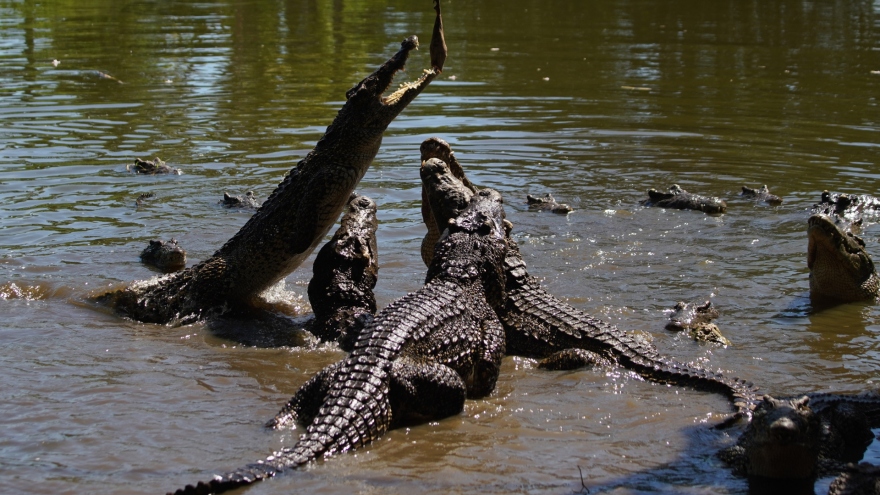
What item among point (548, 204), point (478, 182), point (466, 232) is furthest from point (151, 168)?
point (466, 232)

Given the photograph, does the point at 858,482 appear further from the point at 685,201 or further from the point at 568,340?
the point at 685,201

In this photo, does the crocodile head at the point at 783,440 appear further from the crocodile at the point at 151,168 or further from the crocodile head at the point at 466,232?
the crocodile at the point at 151,168

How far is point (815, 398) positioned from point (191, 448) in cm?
318

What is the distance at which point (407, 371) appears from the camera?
492 centimetres

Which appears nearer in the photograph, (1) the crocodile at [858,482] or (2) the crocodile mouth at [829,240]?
(1) the crocodile at [858,482]

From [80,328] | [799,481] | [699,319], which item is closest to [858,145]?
[699,319]

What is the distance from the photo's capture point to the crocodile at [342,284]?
6.47m

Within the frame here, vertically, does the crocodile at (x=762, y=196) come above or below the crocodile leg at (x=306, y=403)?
above

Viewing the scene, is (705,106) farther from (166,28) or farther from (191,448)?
(166,28)

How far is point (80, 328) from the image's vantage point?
6.63 metres

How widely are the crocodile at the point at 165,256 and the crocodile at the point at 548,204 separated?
11.5 ft

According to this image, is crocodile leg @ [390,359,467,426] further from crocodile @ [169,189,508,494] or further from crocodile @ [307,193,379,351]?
crocodile @ [307,193,379,351]

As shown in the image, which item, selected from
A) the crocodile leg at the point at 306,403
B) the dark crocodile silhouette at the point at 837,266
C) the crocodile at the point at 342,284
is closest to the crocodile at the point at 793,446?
the crocodile leg at the point at 306,403

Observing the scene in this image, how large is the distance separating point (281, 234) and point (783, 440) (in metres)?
4.02
